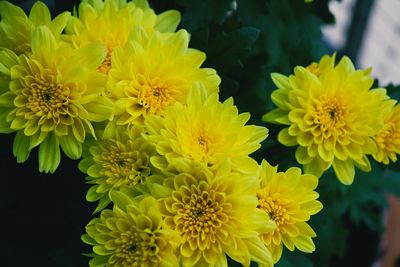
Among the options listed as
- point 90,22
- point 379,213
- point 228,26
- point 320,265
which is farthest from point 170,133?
point 379,213

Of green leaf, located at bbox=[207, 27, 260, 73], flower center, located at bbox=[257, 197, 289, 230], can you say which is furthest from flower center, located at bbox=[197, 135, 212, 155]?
green leaf, located at bbox=[207, 27, 260, 73]

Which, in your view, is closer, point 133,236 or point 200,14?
point 133,236

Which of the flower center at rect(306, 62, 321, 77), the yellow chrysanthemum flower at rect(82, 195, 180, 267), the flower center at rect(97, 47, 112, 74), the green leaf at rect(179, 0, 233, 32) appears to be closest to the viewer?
the yellow chrysanthemum flower at rect(82, 195, 180, 267)

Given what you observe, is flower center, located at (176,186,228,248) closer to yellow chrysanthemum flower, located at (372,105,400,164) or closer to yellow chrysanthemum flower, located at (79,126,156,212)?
Answer: yellow chrysanthemum flower, located at (79,126,156,212)

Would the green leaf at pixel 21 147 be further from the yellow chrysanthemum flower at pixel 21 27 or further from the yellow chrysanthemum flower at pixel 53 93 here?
the yellow chrysanthemum flower at pixel 21 27

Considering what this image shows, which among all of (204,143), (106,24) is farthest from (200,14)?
(204,143)

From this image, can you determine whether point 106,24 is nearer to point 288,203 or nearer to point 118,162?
point 118,162

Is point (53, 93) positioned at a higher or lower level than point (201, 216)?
higher

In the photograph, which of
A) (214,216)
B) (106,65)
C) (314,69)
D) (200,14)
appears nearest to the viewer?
(214,216)
